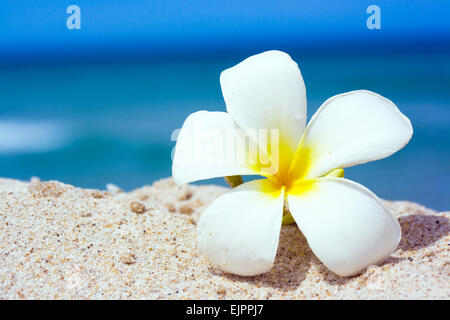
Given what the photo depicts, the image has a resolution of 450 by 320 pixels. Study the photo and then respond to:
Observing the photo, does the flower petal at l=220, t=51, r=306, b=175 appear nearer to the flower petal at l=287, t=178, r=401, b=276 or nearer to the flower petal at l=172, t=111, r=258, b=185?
the flower petal at l=172, t=111, r=258, b=185

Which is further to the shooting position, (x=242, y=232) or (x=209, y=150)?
(x=209, y=150)

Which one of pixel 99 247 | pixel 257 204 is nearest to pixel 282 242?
pixel 257 204

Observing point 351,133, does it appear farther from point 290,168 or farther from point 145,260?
point 145,260

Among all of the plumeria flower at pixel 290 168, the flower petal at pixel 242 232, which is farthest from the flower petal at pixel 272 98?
the flower petal at pixel 242 232

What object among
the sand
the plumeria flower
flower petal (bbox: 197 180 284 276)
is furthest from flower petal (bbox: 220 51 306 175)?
the sand


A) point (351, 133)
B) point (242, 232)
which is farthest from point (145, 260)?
point (351, 133)

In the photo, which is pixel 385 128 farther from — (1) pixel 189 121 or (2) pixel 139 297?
(2) pixel 139 297

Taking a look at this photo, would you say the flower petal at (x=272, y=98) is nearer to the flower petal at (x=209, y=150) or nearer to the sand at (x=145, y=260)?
the flower petal at (x=209, y=150)
